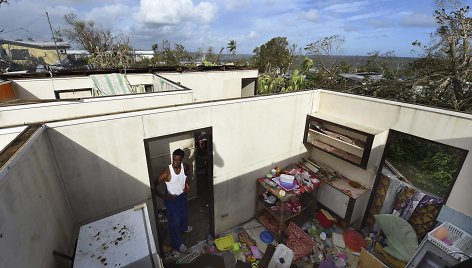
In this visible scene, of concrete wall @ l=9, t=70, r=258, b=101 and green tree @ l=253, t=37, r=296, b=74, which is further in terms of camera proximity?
green tree @ l=253, t=37, r=296, b=74

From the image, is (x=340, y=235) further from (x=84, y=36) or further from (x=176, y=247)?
(x=84, y=36)

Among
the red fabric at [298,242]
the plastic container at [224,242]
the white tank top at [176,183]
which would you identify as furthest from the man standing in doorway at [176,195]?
the red fabric at [298,242]

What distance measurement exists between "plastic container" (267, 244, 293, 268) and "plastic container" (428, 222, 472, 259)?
2.15 m

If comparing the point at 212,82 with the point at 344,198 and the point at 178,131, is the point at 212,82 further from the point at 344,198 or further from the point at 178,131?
the point at 344,198

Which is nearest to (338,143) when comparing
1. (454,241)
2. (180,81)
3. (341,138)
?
(341,138)

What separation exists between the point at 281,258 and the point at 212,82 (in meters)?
6.33

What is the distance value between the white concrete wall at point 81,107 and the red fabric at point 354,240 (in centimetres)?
471

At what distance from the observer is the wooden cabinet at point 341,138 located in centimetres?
472

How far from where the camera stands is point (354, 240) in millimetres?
5086

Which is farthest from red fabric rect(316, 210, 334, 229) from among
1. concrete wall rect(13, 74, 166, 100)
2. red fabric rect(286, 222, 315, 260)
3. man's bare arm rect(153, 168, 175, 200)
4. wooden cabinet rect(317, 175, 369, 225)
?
concrete wall rect(13, 74, 166, 100)

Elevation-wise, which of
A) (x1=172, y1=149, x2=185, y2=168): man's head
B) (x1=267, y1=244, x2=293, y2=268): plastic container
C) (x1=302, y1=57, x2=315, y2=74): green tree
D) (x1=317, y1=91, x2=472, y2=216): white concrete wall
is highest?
(x1=302, y1=57, x2=315, y2=74): green tree

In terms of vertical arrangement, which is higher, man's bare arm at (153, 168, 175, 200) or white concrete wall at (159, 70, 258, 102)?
white concrete wall at (159, 70, 258, 102)

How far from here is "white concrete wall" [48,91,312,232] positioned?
3111 mm

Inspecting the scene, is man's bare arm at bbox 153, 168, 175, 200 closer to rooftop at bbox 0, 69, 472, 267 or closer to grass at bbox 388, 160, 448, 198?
rooftop at bbox 0, 69, 472, 267
